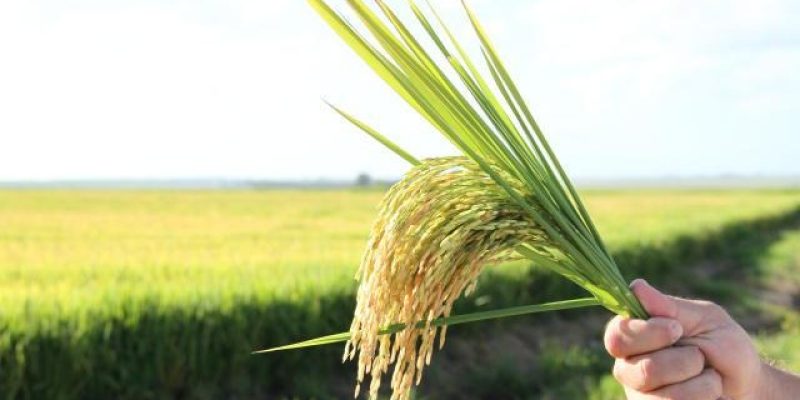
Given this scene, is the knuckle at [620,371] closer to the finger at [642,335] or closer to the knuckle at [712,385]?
the finger at [642,335]

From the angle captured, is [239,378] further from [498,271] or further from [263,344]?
[498,271]

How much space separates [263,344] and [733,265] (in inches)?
445

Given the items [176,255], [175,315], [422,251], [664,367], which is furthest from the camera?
[176,255]

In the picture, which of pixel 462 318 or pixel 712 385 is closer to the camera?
pixel 462 318

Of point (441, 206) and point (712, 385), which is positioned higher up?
point (441, 206)

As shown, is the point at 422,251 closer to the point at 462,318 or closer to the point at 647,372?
the point at 462,318

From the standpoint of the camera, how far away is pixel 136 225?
15961mm

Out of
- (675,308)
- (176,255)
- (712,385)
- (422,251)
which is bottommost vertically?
(176,255)

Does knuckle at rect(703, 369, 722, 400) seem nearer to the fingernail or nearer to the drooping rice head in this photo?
the fingernail

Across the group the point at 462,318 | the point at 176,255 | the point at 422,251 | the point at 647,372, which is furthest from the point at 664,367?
the point at 176,255

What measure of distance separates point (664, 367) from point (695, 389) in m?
0.07

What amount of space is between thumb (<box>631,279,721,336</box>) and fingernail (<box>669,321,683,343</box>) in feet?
0.09

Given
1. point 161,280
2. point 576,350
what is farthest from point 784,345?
point 161,280

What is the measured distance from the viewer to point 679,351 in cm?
150
